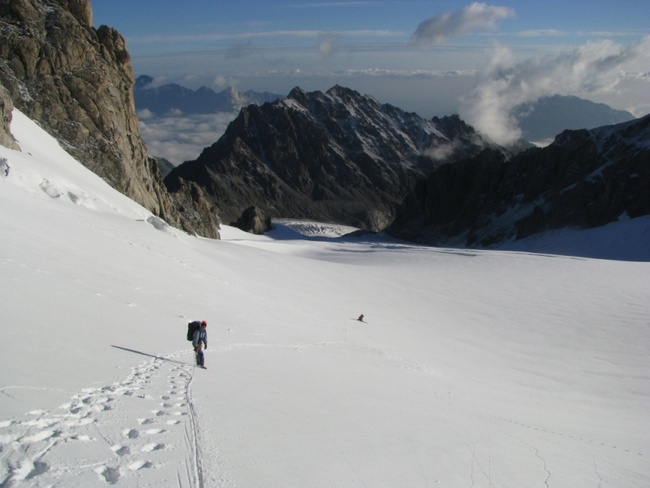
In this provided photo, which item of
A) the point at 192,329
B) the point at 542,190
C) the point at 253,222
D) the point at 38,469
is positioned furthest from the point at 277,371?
the point at 253,222

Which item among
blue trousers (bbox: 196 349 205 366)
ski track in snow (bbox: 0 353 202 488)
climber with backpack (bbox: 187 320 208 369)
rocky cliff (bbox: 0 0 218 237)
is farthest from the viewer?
rocky cliff (bbox: 0 0 218 237)

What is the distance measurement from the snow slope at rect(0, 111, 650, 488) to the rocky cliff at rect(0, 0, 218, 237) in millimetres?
16666

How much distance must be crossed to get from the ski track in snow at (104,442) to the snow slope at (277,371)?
3cm

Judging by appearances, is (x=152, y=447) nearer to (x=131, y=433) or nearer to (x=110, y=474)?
(x=131, y=433)

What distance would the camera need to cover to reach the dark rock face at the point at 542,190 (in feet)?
279

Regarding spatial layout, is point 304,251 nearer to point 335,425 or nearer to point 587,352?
point 587,352

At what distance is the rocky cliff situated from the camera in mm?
44938

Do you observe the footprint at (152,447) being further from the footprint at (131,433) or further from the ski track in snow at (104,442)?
the footprint at (131,433)

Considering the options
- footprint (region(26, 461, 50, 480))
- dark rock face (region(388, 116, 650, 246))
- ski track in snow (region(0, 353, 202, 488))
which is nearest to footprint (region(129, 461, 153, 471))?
ski track in snow (region(0, 353, 202, 488))

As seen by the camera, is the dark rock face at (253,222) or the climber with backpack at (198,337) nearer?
the climber with backpack at (198,337)

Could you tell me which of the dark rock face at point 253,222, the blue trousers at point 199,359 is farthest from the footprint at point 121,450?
the dark rock face at point 253,222

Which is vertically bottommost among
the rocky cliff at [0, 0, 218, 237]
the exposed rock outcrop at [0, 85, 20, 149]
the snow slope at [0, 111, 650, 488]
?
the snow slope at [0, 111, 650, 488]

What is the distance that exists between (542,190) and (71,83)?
8564 cm

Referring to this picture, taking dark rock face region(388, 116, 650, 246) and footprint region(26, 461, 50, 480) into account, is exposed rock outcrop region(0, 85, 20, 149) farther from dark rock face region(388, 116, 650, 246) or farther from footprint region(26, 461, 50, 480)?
dark rock face region(388, 116, 650, 246)
